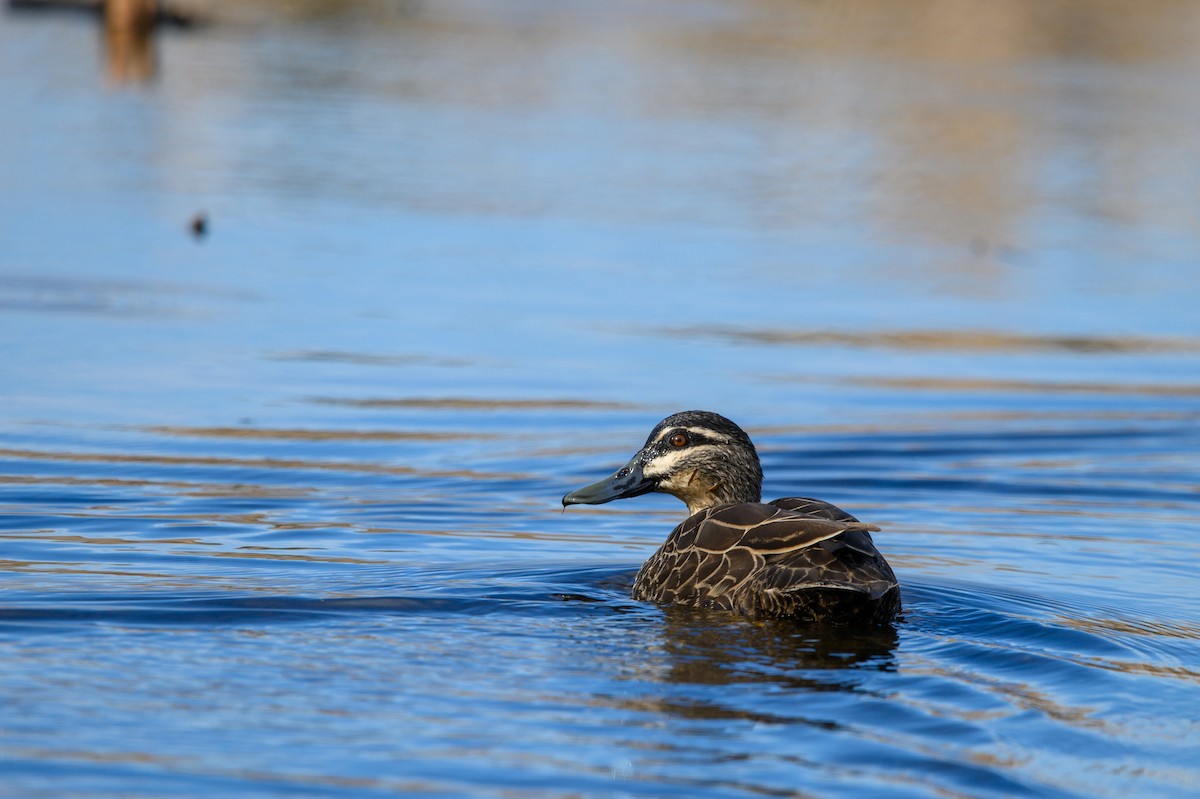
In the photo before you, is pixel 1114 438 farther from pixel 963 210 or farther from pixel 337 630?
pixel 963 210

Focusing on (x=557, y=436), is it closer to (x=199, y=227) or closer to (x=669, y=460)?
(x=669, y=460)

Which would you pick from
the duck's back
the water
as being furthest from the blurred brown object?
the duck's back

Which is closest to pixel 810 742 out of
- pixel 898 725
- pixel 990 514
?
pixel 898 725

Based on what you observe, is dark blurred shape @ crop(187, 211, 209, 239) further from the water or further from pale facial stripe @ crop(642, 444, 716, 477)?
pale facial stripe @ crop(642, 444, 716, 477)

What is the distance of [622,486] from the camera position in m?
Answer: 8.82

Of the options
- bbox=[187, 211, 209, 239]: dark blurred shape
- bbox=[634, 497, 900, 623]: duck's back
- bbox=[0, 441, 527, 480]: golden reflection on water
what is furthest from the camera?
bbox=[187, 211, 209, 239]: dark blurred shape

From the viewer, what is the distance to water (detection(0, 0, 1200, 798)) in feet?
19.8

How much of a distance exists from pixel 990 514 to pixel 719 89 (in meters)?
27.0

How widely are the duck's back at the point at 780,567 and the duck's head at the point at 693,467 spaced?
0.67 metres

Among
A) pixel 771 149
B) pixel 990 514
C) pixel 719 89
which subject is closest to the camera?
pixel 990 514

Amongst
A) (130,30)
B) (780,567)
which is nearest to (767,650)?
(780,567)

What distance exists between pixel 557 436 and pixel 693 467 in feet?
10.9

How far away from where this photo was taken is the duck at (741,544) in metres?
7.25

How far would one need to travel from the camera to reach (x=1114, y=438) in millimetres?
12219
